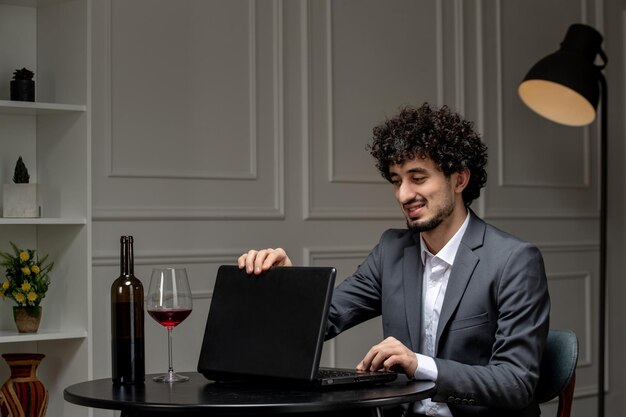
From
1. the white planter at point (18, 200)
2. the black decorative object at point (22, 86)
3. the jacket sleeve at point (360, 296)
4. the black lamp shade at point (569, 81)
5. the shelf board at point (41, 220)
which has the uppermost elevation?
the black lamp shade at point (569, 81)

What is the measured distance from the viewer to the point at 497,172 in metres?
4.45

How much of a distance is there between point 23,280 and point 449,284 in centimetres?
139

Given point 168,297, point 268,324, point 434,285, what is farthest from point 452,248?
point 168,297

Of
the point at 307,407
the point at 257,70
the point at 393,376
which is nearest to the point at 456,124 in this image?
the point at 393,376

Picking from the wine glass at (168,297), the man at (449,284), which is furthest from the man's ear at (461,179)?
the wine glass at (168,297)

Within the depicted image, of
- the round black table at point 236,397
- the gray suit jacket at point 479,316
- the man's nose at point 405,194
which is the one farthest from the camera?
the man's nose at point 405,194

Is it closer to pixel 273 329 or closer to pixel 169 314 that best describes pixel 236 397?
pixel 273 329

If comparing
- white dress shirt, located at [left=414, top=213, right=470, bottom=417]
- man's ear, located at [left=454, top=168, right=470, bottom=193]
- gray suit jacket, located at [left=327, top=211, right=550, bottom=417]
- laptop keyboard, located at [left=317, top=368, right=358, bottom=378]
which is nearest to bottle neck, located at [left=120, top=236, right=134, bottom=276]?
laptop keyboard, located at [left=317, top=368, right=358, bottom=378]

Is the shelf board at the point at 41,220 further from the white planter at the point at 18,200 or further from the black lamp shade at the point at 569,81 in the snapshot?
the black lamp shade at the point at 569,81

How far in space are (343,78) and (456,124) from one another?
1504mm

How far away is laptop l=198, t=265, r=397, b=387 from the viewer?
1.87 m

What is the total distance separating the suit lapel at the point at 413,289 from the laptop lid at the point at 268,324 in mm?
542

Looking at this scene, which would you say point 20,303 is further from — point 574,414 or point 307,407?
point 574,414

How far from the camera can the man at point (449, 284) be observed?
2.16m
